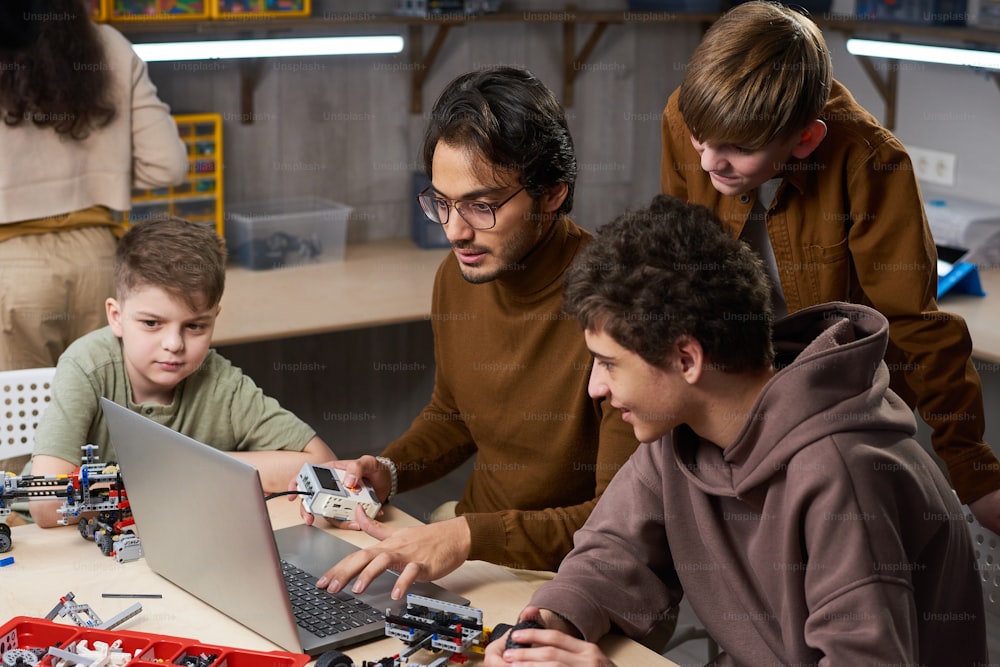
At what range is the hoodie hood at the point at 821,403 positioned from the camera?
1.26 metres

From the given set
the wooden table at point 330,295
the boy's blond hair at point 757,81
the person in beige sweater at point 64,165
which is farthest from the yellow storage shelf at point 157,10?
the boy's blond hair at point 757,81

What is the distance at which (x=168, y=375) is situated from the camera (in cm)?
191

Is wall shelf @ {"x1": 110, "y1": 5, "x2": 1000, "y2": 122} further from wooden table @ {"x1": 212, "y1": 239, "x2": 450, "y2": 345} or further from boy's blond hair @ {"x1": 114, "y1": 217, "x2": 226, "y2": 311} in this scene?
boy's blond hair @ {"x1": 114, "y1": 217, "x2": 226, "y2": 311}

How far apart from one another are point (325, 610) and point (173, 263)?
0.69 meters

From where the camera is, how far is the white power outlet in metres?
3.70

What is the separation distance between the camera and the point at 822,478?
1.25m

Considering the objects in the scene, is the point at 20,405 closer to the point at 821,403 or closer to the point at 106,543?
Result: the point at 106,543

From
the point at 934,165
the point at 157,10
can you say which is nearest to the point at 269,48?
the point at 157,10

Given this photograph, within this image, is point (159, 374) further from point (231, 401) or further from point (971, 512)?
point (971, 512)

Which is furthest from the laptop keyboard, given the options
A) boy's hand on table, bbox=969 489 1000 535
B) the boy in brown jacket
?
boy's hand on table, bbox=969 489 1000 535

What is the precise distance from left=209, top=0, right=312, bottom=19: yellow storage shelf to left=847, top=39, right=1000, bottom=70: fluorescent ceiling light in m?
1.57

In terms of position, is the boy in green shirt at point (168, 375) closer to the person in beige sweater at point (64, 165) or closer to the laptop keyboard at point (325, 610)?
the laptop keyboard at point (325, 610)

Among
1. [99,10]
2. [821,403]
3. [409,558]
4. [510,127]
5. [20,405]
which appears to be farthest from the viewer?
[99,10]

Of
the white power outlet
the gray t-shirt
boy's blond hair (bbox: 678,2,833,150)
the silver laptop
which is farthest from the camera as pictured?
the white power outlet
